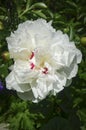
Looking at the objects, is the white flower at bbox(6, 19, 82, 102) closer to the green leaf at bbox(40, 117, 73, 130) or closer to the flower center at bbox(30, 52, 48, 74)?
the flower center at bbox(30, 52, 48, 74)

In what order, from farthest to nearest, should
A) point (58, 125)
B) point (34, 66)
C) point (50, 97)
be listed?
point (50, 97), point (58, 125), point (34, 66)

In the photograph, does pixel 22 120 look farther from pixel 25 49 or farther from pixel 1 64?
pixel 25 49

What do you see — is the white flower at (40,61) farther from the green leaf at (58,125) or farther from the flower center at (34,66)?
the green leaf at (58,125)

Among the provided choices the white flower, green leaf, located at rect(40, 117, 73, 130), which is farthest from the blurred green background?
the white flower

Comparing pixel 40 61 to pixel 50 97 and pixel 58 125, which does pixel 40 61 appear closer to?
pixel 58 125

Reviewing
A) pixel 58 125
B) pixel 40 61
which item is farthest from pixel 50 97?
pixel 40 61

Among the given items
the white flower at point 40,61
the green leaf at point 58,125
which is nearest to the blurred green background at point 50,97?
the green leaf at point 58,125

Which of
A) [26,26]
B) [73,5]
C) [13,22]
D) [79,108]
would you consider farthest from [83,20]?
[26,26]
